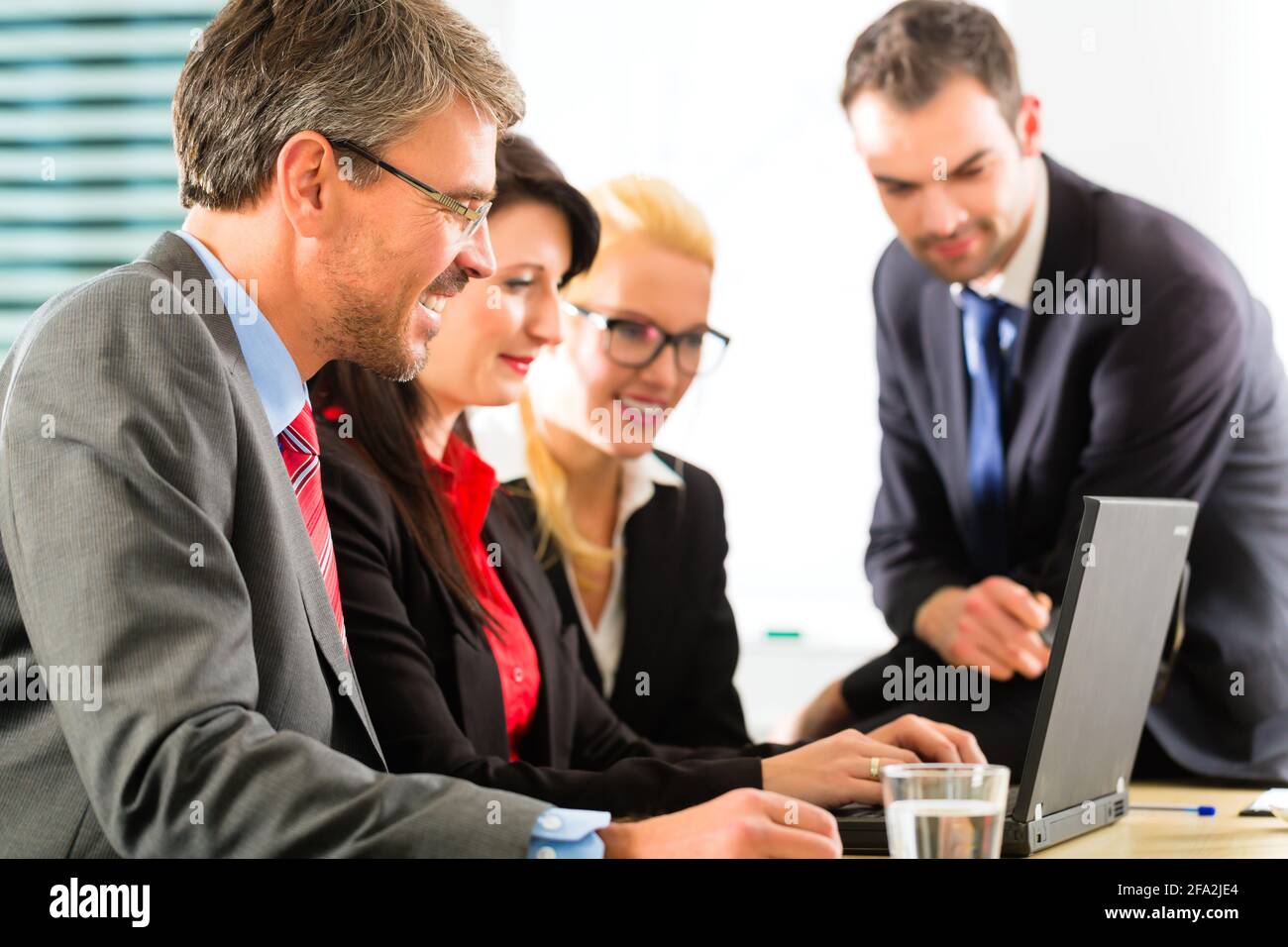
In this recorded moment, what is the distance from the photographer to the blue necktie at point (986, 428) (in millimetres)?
2846

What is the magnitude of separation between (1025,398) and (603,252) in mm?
925

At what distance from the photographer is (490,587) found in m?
1.86

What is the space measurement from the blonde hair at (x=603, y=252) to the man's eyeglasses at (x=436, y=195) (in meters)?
1.06

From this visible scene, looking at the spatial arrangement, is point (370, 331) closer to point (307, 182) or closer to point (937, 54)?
point (307, 182)

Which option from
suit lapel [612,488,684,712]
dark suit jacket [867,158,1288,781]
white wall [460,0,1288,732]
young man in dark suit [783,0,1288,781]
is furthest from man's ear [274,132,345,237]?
white wall [460,0,1288,732]

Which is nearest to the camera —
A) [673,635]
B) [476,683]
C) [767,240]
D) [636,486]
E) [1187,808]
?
[1187,808]

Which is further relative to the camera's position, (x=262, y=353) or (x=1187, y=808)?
(x=1187, y=808)

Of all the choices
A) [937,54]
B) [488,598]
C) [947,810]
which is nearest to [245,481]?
[947,810]

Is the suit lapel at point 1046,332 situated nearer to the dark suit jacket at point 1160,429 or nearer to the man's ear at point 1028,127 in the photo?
the dark suit jacket at point 1160,429

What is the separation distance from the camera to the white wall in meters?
3.29

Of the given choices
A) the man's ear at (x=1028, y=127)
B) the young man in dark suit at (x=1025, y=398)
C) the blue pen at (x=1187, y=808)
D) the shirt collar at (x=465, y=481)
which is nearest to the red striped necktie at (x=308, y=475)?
the shirt collar at (x=465, y=481)

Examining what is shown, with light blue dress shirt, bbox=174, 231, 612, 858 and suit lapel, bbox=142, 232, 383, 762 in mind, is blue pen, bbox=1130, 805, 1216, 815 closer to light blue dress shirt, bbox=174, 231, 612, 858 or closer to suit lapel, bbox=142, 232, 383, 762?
suit lapel, bbox=142, 232, 383, 762
